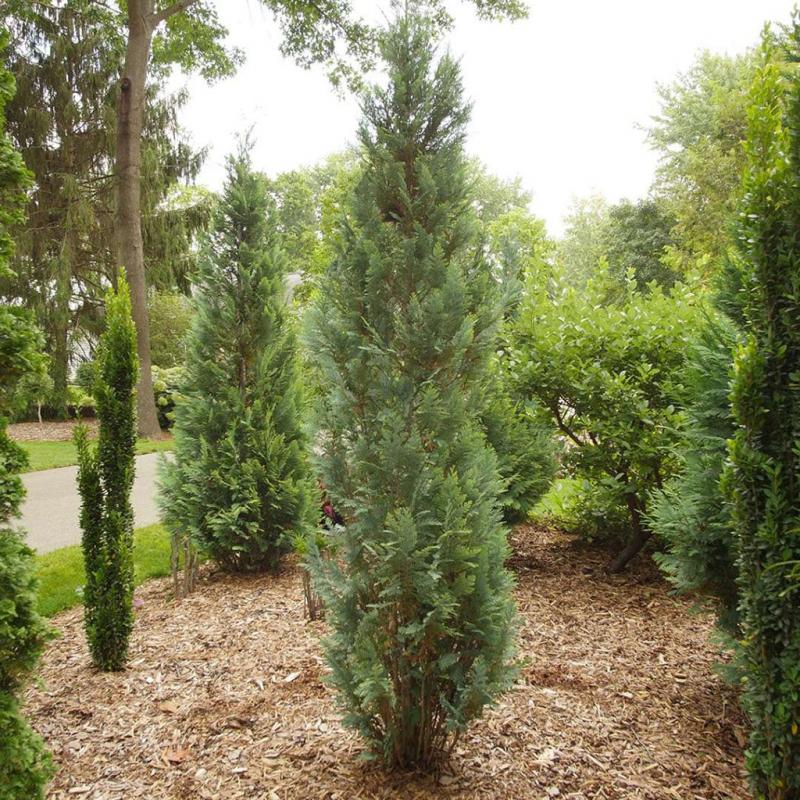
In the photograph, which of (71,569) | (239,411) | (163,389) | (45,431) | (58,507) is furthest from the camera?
(163,389)

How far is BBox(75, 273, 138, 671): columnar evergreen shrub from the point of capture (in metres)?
3.64

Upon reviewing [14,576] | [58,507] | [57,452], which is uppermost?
[14,576]

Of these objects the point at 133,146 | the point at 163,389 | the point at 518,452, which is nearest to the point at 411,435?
the point at 518,452

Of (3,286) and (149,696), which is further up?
(3,286)

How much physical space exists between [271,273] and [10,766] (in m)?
4.47

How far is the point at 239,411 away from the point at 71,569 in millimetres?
2315

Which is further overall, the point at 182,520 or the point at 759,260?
the point at 182,520

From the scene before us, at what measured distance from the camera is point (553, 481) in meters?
5.46

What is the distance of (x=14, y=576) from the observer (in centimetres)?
225

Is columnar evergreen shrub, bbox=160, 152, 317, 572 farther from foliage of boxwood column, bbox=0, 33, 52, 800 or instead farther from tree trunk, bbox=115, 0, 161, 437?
tree trunk, bbox=115, 0, 161, 437

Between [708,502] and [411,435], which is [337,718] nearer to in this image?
[411,435]

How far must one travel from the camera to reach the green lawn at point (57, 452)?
40.1ft

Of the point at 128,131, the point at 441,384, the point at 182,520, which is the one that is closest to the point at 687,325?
the point at 441,384

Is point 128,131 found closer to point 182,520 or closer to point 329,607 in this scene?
point 182,520
